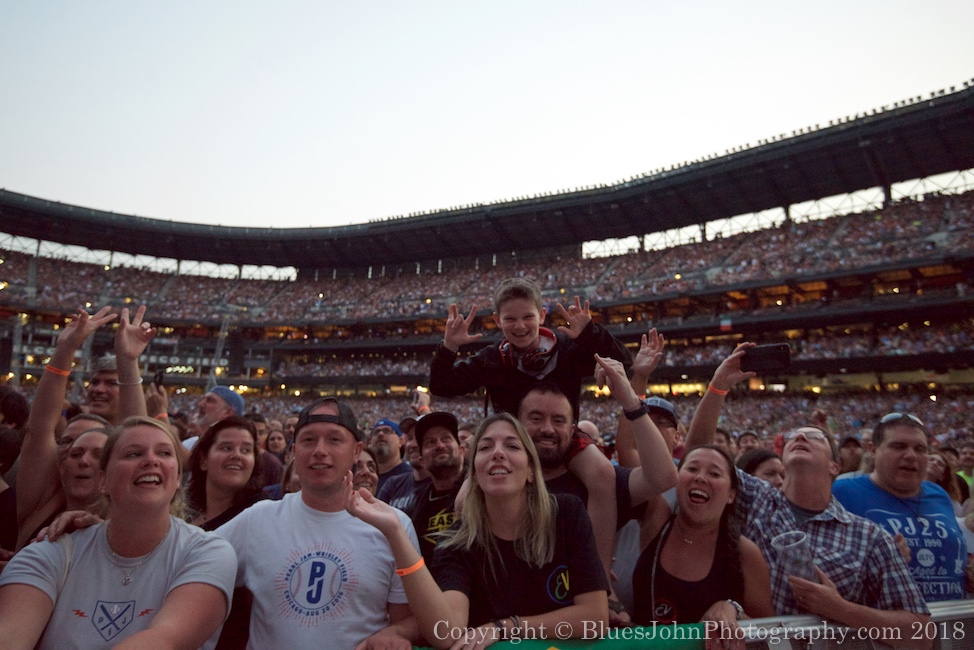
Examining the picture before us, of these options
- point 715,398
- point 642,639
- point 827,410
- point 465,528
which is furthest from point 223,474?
point 827,410

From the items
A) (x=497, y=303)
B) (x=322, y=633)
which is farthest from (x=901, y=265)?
(x=322, y=633)

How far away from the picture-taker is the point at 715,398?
14.3ft

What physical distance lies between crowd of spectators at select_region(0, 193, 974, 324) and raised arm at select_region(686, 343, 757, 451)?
2909 centimetres

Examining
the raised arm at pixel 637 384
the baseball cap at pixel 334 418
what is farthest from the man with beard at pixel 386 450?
the baseball cap at pixel 334 418

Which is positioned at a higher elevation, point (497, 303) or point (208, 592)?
point (497, 303)

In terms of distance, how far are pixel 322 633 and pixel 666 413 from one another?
3293 millimetres

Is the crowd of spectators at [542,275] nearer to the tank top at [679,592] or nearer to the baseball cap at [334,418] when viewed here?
the tank top at [679,592]

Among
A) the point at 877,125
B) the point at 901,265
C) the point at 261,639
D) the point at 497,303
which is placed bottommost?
the point at 261,639

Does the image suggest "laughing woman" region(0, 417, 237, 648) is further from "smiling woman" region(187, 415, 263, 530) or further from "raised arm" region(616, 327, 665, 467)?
"raised arm" region(616, 327, 665, 467)

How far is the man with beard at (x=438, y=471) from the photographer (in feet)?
12.5

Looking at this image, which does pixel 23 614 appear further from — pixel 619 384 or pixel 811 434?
pixel 811 434

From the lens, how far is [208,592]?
261 cm

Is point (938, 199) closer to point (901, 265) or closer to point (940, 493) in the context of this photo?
point (901, 265)

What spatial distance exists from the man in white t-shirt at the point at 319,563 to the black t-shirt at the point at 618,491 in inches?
41.5
